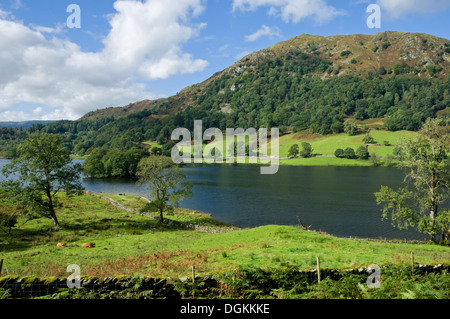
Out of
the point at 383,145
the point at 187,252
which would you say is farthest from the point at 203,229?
the point at 383,145

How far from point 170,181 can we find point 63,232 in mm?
19411

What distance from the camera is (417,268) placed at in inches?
648

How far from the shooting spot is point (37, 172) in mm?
40312

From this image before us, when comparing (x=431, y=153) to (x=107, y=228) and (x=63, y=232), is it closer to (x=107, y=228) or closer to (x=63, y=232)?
(x=107, y=228)

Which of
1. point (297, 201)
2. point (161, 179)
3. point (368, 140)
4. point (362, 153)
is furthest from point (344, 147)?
point (161, 179)

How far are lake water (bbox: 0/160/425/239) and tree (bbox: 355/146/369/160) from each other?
42.7 metres

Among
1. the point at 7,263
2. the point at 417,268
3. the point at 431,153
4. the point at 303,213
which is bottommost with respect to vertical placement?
the point at 303,213

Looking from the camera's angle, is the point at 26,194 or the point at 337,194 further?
the point at 337,194

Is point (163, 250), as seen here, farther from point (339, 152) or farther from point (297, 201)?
point (339, 152)

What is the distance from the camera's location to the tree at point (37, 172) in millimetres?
38188

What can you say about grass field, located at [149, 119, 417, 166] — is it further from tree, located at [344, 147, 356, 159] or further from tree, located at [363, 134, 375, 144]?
tree, located at [344, 147, 356, 159]

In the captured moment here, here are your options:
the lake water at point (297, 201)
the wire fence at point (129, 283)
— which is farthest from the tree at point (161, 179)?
the wire fence at point (129, 283)

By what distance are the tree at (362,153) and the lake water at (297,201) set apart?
42.7 meters
